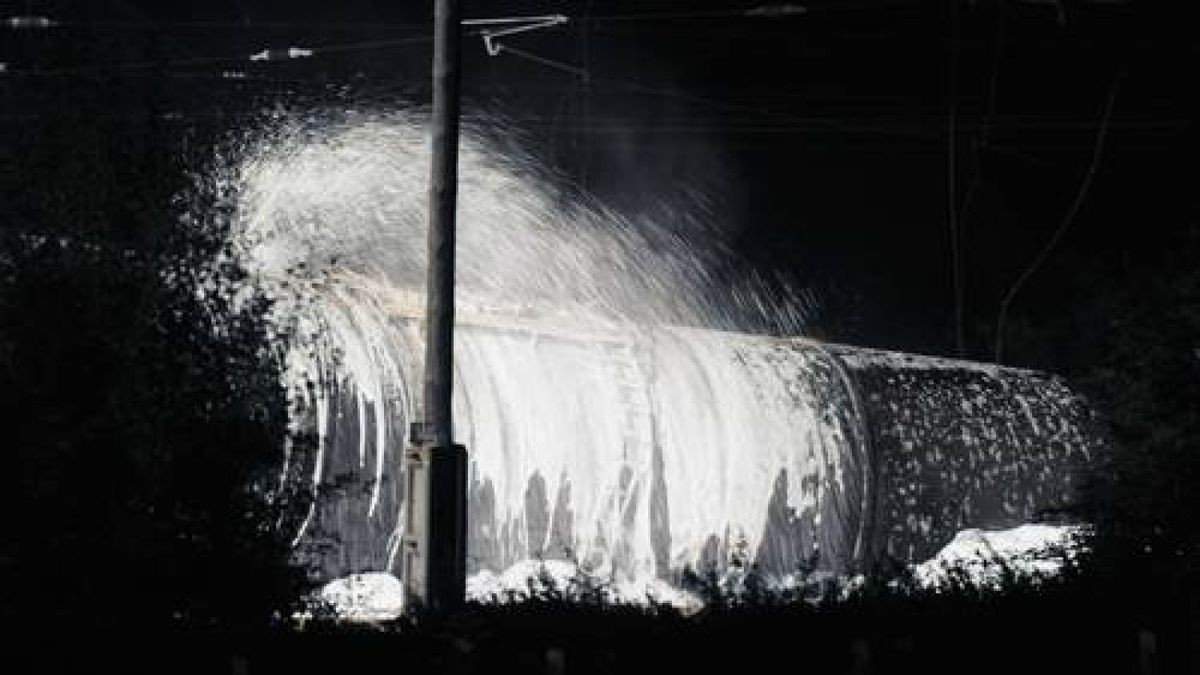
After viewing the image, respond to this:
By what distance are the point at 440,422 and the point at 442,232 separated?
1.47m

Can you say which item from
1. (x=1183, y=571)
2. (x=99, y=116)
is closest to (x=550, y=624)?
(x=99, y=116)

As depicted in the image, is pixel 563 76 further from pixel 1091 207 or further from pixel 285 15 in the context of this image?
pixel 1091 207

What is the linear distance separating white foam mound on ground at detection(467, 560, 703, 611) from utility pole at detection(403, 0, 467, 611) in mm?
493

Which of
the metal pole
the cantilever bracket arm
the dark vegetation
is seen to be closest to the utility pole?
the metal pole

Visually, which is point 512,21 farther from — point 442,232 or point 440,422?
point 440,422

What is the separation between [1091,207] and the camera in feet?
183

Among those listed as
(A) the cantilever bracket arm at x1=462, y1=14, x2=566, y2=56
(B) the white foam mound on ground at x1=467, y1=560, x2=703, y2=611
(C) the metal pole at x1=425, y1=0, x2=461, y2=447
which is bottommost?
(B) the white foam mound on ground at x1=467, y1=560, x2=703, y2=611

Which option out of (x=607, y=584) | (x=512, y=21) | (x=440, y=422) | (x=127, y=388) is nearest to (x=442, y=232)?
(x=440, y=422)

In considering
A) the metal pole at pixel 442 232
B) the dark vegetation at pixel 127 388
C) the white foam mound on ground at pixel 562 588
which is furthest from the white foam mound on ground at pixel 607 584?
the metal pole at pixel 442 232

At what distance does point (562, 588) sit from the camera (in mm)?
22375

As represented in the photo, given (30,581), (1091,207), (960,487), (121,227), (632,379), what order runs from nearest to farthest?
(30,581) < (121,227) < (632,379) < (960,487) < (1091,207)

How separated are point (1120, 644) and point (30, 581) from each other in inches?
383

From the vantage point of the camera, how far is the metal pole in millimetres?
16969

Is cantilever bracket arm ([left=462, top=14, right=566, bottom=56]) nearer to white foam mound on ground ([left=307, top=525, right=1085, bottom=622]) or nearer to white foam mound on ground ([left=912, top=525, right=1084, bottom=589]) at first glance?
white foam mound on ground ([left=307, top=525, right=1085, bottom=622])
